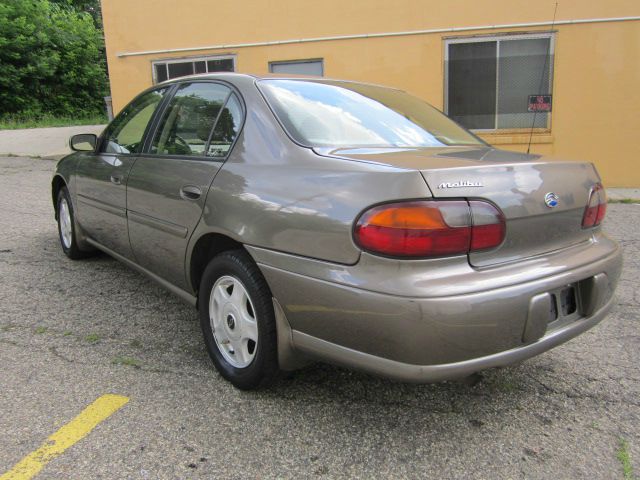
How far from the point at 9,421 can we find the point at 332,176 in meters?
1.79

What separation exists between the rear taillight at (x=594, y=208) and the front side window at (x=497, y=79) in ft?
22.4

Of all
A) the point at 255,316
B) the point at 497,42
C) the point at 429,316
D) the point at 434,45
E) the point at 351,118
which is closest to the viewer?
the point at 429,316

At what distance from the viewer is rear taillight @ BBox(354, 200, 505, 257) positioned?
1979 mm

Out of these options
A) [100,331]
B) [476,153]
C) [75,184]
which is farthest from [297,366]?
[75,184]

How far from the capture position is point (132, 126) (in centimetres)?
383

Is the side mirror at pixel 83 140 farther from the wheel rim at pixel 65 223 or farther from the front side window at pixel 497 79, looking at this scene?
the front side window at pixel 497 79

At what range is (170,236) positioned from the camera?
3.05 m

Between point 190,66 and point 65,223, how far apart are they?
6.11 meters

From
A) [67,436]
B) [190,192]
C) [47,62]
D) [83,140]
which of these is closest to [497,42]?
[83,140]

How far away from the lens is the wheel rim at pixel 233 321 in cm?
259

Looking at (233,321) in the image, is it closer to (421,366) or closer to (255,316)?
(255,316)

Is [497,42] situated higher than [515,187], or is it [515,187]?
[497,42]

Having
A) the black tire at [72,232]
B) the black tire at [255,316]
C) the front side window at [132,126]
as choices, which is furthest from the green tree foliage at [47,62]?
the black tire at [255,316]

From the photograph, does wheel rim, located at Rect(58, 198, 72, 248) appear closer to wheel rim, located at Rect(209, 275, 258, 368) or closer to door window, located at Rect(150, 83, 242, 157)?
door window, located at Rect(150, 83, 242, 157)
